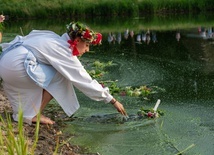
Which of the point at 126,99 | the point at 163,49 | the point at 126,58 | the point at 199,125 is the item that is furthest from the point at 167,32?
the point at 199,125

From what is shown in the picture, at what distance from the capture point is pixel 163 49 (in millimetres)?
10406

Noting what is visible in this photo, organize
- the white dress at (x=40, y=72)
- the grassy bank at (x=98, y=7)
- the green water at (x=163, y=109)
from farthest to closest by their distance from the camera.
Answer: the grassy bank at (x=98, y=7) < the white dress at (x=40, y=72) < the green water at (x=163, y=109)

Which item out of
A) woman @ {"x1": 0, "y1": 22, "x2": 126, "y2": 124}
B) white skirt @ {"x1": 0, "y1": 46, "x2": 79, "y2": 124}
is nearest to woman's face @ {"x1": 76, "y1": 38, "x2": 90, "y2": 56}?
woman @ {"x1": 0, "y1": 22, "x2": 126, "y2": 124}

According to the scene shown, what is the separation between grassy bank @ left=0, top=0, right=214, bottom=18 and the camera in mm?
22203

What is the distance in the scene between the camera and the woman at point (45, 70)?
3.93 m

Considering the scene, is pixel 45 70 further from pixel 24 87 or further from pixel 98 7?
pixel 98 7

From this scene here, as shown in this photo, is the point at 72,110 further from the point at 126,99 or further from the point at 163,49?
the point at 163,49

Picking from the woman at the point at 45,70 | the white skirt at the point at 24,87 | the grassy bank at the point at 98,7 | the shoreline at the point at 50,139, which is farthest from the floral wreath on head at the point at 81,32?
the grassy bank at the point at 98,7

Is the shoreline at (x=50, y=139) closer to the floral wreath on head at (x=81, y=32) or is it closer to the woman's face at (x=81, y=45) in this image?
the woman's face at (x=81, y=45)

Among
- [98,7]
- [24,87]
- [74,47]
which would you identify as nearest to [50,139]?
Answer: [24,87]

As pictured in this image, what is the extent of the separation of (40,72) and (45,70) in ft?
0.18

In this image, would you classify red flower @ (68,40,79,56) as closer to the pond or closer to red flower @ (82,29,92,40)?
red flower @ (82,29,92,40)

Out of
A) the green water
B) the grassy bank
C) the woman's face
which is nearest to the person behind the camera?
the green water

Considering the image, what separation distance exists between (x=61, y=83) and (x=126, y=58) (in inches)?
194
